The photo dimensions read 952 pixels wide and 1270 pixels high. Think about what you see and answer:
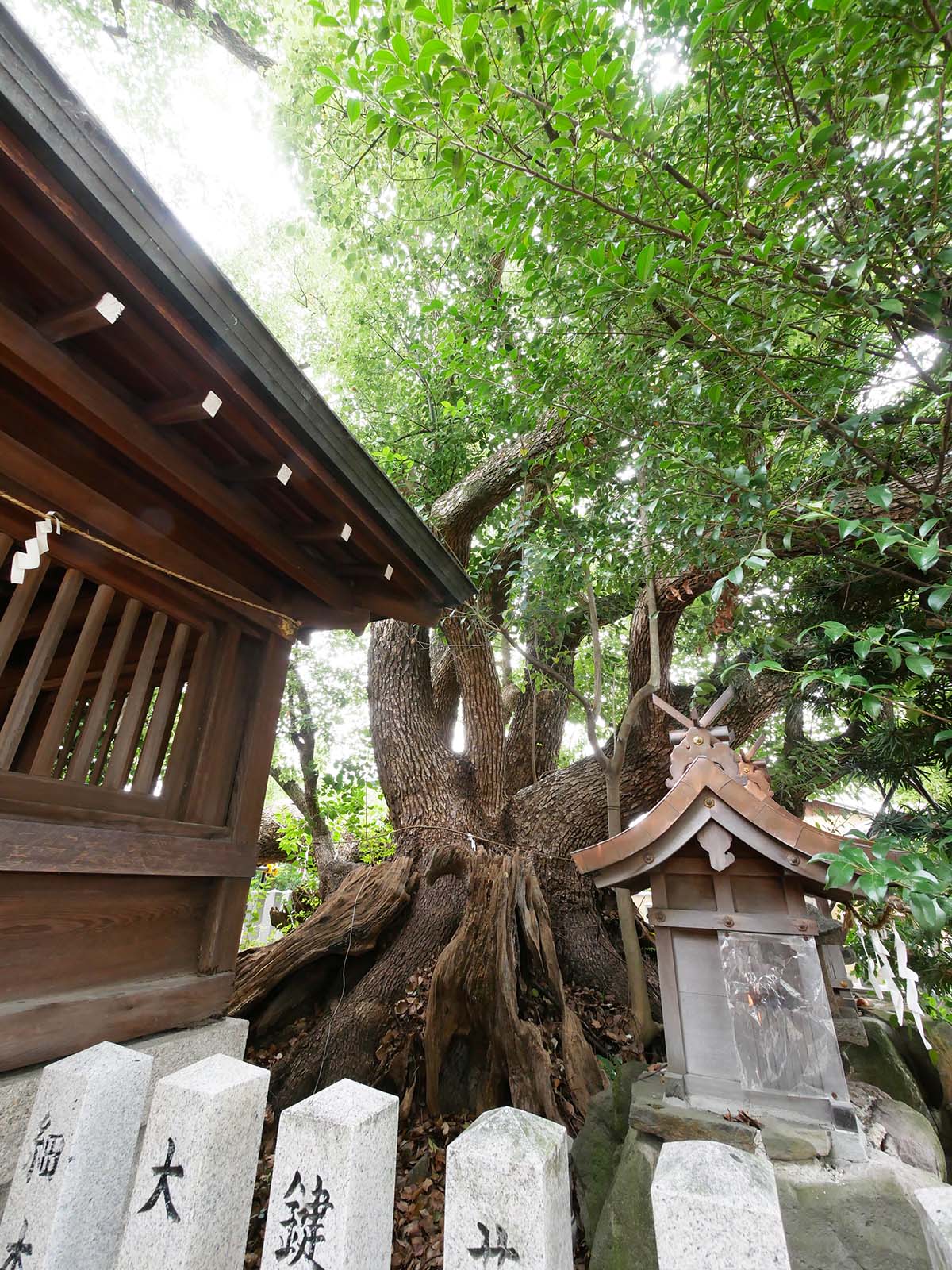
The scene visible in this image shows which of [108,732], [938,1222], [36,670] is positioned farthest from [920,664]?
[108,732]

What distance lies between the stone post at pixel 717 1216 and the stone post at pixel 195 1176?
0.72 meters

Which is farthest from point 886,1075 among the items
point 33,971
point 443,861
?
point 33,971

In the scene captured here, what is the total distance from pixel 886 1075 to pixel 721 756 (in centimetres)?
229

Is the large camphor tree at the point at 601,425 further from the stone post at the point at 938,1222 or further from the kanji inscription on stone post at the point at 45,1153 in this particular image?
the kanji inscription on stone post at the point at 45,1153

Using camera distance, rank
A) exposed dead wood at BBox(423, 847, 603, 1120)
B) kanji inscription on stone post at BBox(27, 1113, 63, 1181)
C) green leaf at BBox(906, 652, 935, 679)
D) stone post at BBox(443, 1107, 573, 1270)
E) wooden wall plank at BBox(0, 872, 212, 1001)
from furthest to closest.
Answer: exposed dead wood at BBox(423, 847, 603, 1120)
wooden wall plank at BBox(0, 872, 212, 1001)
green leaf at BBox(906, 652, 935, 679)
kanji inscription on stone post at BBox(27, 1113, 63, 1181)
stone post at BBox(443, 1107, 573, 1270)

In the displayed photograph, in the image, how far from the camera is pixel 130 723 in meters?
2.54

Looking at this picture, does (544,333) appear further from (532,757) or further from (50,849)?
(532,757)

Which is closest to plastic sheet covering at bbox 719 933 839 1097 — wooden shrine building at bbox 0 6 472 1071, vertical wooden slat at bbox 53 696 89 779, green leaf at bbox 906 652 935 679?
green leaf at bbox 906 652 935 679

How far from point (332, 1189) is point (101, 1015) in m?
1.78

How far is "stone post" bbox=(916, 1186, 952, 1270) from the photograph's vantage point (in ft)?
2.64

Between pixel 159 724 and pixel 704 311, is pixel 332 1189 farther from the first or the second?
pixel 704 311

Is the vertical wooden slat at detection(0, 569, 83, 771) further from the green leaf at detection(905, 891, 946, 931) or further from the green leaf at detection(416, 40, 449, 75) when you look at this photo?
the green leaf at detection(905, 891, 946, 931)

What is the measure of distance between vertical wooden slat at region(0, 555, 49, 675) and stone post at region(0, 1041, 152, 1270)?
151cm

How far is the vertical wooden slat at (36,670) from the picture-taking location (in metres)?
2.07
